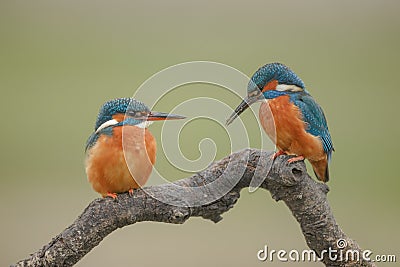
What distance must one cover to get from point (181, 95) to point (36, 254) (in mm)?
796

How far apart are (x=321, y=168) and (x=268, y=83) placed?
0.22 meters

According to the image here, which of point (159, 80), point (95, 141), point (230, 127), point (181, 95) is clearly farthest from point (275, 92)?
point (181, 95)

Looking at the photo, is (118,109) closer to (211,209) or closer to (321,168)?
(211,209)

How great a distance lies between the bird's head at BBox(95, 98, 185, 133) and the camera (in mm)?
1035

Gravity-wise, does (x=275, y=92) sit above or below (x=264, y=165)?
above

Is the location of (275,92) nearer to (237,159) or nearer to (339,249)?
(237,159)

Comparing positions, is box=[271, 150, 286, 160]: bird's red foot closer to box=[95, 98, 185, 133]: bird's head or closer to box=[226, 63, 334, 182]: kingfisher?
box=[226, 63, 334, 182]: kingfisher

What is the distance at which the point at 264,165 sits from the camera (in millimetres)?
1054

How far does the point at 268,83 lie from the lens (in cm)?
106

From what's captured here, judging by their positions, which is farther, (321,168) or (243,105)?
(321,168)

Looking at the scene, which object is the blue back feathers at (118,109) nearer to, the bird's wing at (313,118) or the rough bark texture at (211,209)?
the rough bark texture at (211,209)

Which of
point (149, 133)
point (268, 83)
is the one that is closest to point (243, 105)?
point (268, 83)

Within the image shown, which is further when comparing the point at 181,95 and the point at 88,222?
the point at 181,95

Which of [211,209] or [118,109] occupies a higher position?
[118,109]
